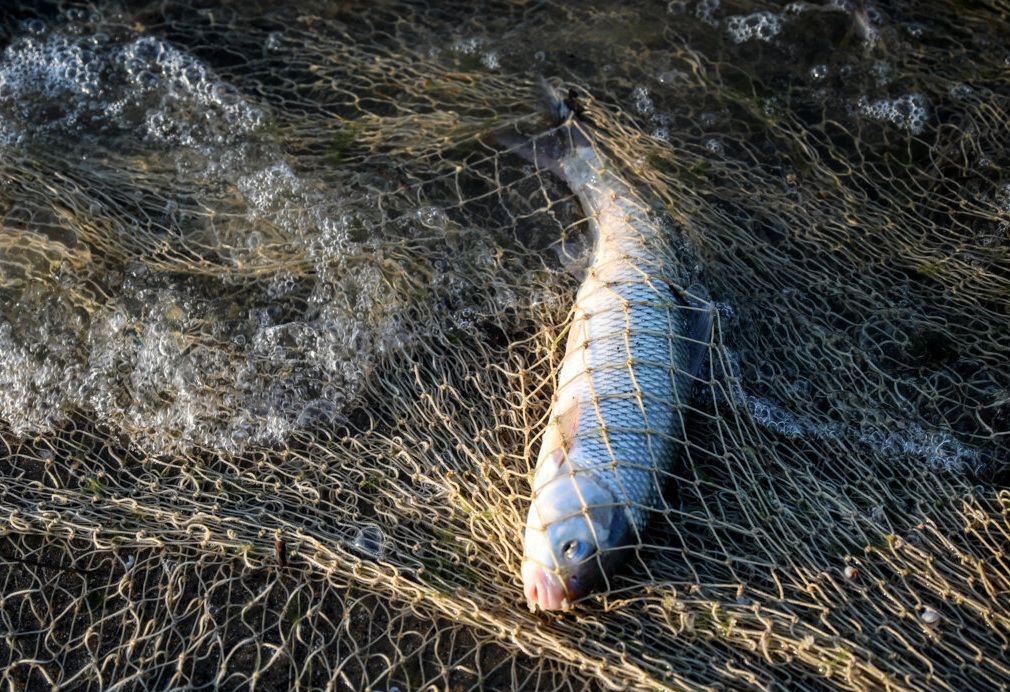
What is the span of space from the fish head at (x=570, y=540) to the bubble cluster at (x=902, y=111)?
3081 mm

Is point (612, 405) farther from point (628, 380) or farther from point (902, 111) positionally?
point (902, 111)

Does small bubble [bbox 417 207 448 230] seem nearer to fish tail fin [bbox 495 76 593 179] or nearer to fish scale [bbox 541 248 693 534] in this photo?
fish tail fin [bbox 495 76 593 179]

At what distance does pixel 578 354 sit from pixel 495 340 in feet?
1.87

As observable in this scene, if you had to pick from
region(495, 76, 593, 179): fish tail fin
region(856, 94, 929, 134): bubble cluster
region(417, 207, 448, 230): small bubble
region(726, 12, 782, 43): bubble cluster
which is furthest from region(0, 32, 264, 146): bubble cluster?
region(856, 94, 929, 134): bubble cluster

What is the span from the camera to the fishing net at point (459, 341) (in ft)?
9.55

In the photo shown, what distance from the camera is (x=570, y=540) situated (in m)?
2.84

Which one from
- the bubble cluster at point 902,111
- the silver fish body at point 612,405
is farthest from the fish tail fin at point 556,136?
the bubble cluster at point 902,111

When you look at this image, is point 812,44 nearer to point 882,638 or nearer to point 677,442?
point 677,442

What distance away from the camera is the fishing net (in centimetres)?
291

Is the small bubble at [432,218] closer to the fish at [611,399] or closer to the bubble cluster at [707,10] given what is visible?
the fish at [611,399]

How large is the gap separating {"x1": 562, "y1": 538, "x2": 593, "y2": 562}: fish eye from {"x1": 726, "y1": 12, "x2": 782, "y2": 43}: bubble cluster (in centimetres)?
361

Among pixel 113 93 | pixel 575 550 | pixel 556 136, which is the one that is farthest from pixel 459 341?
pixel 113 93

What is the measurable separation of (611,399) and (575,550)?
62 cm

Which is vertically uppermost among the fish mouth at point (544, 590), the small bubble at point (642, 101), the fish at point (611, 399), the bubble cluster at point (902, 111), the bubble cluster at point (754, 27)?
the bubble cluster at point (754, 27)
